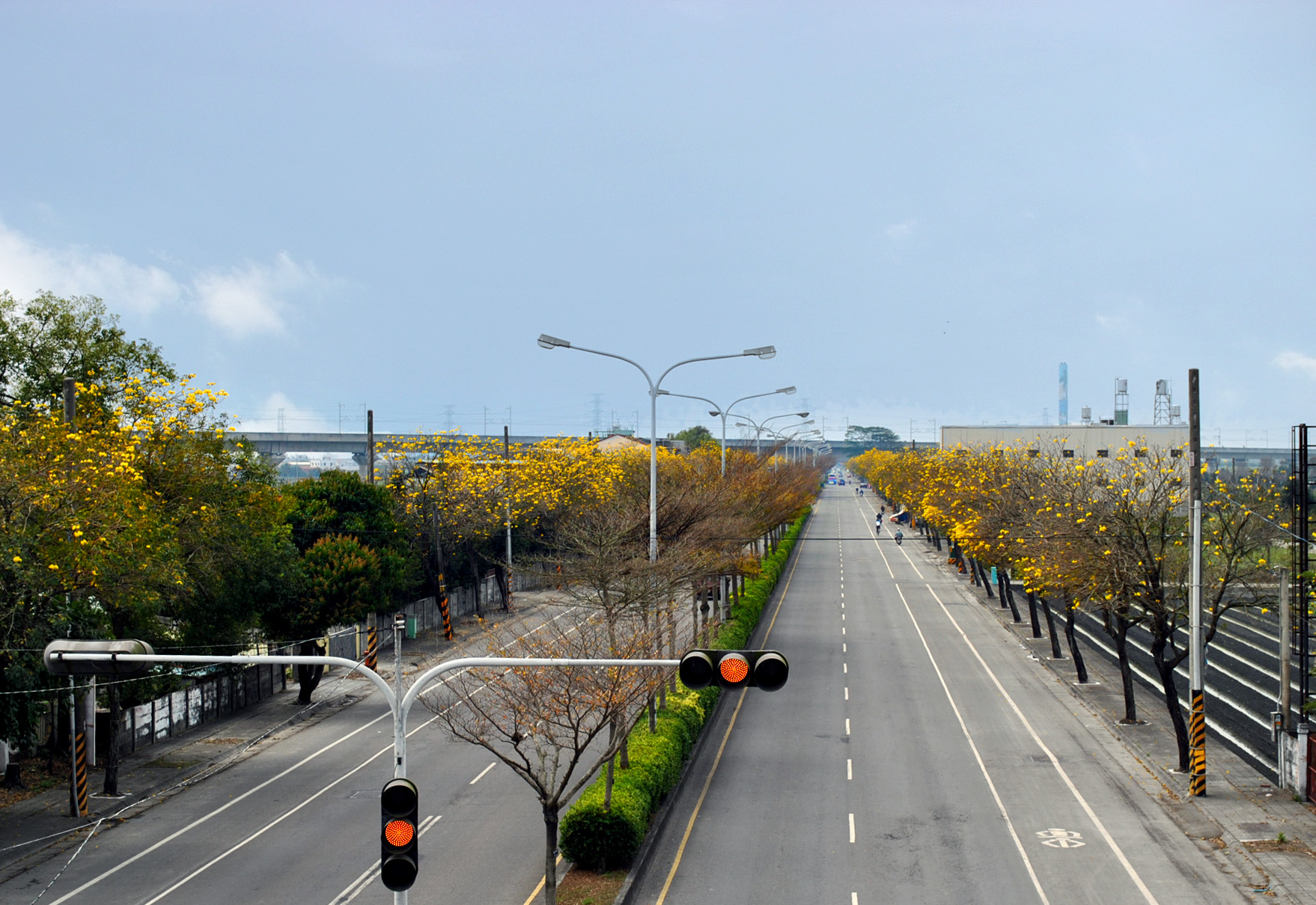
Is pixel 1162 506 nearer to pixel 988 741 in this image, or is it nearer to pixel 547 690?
pixel 988 741

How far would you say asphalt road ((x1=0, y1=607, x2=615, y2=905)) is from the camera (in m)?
19.2

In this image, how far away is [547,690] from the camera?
18422 millimetres

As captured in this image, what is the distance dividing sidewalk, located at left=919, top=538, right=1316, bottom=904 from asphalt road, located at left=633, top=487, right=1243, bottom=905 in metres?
0.40

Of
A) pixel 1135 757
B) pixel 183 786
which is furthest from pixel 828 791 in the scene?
pixel 183 786

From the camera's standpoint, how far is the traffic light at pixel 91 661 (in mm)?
10211

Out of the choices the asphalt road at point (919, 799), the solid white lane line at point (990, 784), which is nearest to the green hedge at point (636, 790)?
the asphalt road at point (919, 799)

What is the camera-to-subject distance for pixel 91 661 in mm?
10227

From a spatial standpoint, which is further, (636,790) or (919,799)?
(919,799)

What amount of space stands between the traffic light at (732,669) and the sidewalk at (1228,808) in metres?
13.7

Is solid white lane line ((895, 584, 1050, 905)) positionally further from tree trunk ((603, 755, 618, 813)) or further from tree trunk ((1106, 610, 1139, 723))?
tree trunk ((603, 755, 618, 813))

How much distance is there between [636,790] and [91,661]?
42.7 ft

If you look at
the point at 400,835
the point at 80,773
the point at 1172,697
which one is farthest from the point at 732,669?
the point at 80,773

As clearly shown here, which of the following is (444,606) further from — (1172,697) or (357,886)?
(1172,697)

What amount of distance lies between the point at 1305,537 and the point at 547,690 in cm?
1798
